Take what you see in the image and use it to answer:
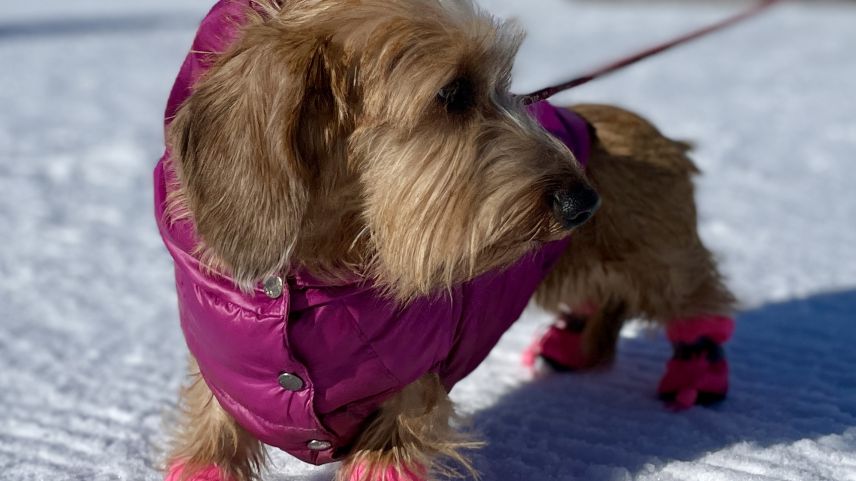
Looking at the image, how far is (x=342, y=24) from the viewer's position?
220 centimetres

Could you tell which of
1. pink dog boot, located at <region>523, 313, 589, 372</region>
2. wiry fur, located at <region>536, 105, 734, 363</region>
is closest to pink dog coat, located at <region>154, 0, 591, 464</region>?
wiry fur, located at <region>536, 105, 734, 363</region>

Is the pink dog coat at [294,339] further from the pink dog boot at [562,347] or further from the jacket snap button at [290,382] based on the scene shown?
the pink dog boot at [562,347]

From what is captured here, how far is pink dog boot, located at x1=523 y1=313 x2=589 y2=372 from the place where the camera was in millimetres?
3605

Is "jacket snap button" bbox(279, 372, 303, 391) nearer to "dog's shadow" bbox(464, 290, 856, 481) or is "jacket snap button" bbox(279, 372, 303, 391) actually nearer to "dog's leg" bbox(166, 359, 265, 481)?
"dog's leg" bbox(166, 359, 265, 481)

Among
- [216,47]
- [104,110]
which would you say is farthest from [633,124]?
[104,110]

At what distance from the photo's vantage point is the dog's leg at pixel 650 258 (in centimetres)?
309

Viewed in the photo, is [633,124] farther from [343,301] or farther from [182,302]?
[182,302]

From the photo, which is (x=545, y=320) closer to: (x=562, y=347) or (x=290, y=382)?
(x=562, y=347)

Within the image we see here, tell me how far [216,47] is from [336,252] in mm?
561

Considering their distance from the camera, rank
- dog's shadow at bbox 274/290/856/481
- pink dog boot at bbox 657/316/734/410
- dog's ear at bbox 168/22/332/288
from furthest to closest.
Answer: pink dog boot at bbox 657/316/734/410
dog's shadow at bbox 274/290/856/481
dog's ear at bbox 168/22/332/288

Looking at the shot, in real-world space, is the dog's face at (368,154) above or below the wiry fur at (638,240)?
above

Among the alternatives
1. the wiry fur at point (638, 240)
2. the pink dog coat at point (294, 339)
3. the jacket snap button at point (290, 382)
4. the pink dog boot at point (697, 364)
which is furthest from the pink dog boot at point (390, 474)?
the pink dog boot at point (697, 364)

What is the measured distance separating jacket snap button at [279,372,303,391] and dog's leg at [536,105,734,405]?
1141mm

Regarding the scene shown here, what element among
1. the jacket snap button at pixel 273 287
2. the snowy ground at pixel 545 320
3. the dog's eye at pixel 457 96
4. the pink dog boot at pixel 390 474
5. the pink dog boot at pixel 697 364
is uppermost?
the dog's eye at pixel 457 96
